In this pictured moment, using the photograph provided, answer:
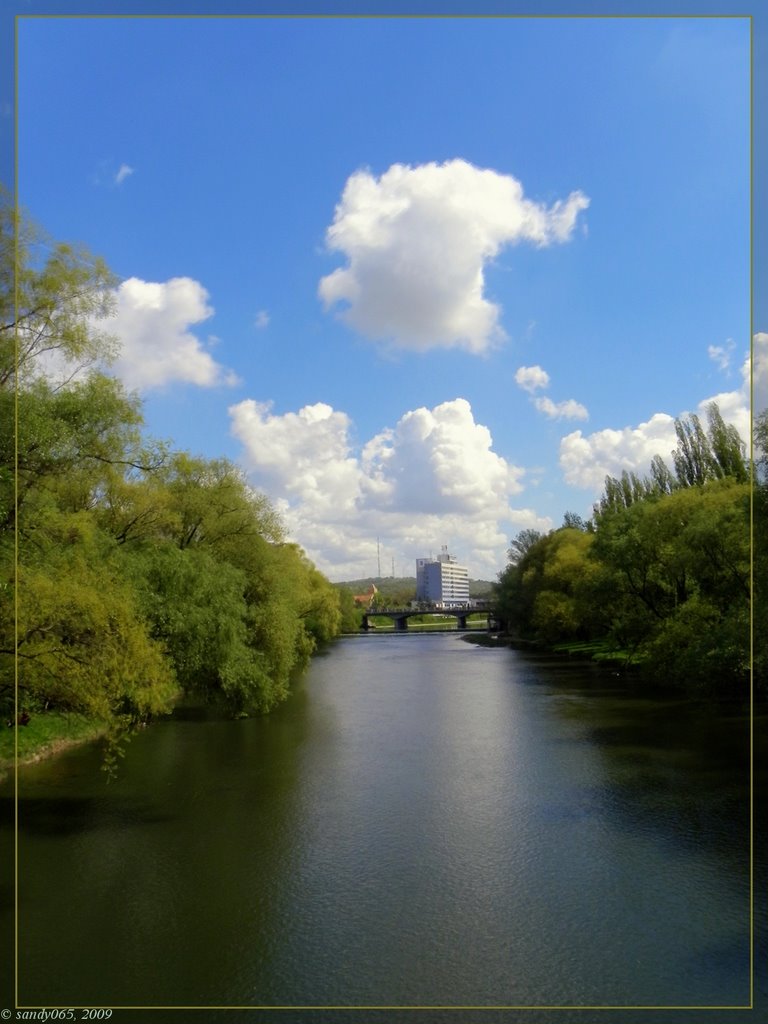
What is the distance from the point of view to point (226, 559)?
80.1 feet

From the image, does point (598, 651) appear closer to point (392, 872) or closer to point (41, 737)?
point (41, 737)

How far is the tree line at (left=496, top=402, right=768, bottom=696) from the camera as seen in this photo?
832 inches

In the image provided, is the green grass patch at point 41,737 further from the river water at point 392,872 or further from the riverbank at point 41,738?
the river water at point 392,872

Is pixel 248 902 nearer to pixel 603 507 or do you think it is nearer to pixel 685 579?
pixel 685 579

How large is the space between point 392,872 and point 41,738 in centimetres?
1003

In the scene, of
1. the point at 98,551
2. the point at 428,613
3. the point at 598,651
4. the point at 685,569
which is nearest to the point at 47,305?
the point at 98,551

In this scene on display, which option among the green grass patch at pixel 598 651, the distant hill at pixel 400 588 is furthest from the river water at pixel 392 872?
the distant hill at pixel 400 588

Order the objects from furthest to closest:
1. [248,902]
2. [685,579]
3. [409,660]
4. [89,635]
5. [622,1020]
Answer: [409,660] → [685,579] → [89,635] → [248,902] → [622,1020]

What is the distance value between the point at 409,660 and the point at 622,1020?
38493 mm

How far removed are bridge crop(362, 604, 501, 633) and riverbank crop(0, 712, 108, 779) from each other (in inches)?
2089

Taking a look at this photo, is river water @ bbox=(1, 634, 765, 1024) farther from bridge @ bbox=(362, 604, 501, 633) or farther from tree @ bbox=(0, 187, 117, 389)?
bridge @ bbox=(362, 604, 501, 633)

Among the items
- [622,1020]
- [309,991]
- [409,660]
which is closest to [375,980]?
[309,991]

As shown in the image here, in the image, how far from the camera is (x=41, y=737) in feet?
57.1

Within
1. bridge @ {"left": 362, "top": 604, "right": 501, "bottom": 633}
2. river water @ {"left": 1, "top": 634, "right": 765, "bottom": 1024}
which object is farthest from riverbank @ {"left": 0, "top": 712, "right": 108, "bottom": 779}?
bridge @ {"left": 362, "top": 604, "right": 501, "bottom": 633}
